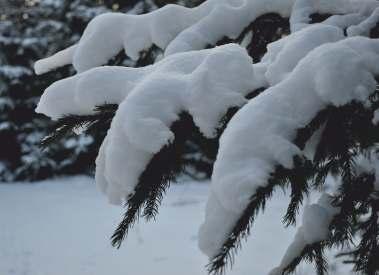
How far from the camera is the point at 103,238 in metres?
5.65

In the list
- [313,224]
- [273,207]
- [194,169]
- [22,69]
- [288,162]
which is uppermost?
[288,162]

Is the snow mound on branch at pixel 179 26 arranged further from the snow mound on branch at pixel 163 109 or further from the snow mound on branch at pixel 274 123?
the snow mound on branch at pixel 274 123

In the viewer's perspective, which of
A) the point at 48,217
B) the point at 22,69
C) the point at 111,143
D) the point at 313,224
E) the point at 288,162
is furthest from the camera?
the point at 22,69

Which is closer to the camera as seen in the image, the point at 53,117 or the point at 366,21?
the point at 53,117

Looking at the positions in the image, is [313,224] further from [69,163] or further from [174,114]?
[69,163]

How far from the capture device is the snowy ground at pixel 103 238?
4.77m

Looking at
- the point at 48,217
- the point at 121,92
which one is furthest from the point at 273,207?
the point at 121,92

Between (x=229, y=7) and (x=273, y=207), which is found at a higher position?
Result: (x=229, y=7)

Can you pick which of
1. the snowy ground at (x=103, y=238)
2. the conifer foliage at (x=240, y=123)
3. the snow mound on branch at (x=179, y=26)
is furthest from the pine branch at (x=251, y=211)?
the snowy ground at (x=103, y=238)

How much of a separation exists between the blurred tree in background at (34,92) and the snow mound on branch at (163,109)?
7.23m

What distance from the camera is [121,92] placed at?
4.07 ft

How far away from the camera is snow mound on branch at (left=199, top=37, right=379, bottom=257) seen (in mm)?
856

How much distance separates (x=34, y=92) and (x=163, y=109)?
8213 millimetres

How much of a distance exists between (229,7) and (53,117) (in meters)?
0.81
